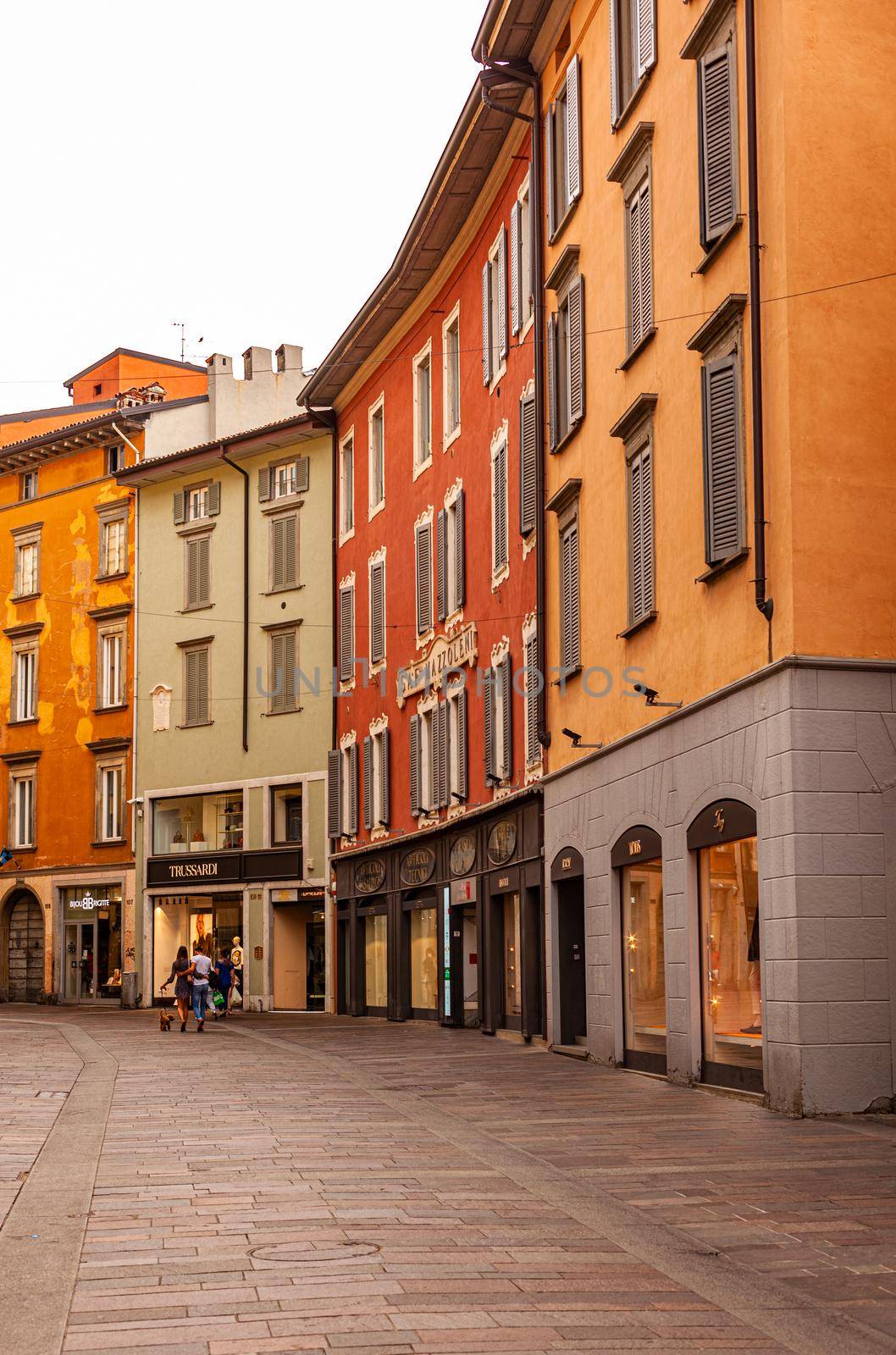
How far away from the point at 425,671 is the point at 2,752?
2394 centimetres

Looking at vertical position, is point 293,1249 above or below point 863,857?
below

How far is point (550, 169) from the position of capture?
2656 centimetres

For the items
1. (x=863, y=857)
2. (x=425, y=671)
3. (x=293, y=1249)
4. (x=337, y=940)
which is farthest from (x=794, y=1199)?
(x=337, y=940)

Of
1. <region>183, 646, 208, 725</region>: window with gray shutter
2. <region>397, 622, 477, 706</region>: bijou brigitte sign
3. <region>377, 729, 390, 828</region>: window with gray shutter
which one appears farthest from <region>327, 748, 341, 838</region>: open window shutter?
<region>183, 646, 208, 725</region>: window with gray shutter

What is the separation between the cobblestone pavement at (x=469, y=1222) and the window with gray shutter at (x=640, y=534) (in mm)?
5837

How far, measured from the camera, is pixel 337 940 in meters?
43.4

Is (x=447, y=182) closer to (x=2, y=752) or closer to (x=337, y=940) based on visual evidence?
(x=337, y=940)

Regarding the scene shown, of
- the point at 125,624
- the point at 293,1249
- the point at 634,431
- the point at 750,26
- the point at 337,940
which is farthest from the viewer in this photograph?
the point at 125,624

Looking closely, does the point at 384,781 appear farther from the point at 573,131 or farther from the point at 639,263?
the point at 639,263

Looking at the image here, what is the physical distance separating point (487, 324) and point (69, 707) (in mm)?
26334

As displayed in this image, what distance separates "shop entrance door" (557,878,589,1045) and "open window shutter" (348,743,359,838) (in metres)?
16.0

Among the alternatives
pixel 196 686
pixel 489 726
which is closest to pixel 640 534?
pixel 489 726

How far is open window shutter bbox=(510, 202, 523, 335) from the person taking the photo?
94.7ft

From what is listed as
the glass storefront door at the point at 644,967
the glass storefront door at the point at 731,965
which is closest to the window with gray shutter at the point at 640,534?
the glass storefront door at the point at 644,967
